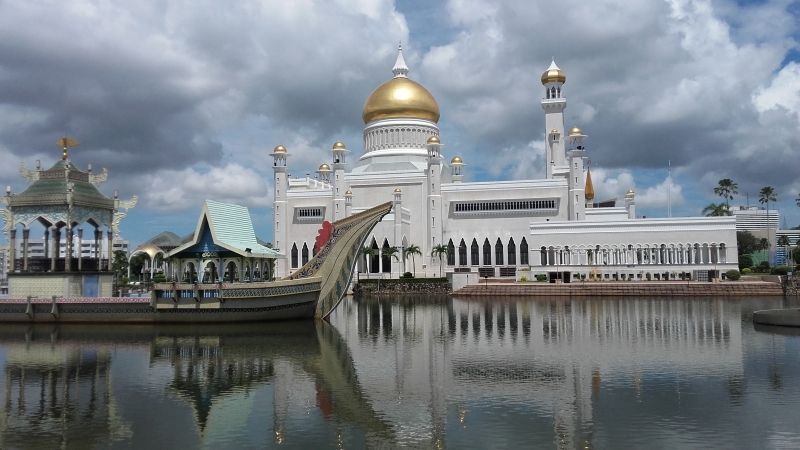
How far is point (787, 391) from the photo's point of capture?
A: 43.6 feet

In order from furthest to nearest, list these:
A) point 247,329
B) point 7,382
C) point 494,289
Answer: point 494,289 < point 247,329 < point 7,382

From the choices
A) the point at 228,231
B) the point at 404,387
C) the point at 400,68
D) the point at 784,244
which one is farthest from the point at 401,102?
the point at 784,244

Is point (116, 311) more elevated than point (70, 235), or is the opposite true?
point (70, 235)

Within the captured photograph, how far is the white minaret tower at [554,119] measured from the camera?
64500mm

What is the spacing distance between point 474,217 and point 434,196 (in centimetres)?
418

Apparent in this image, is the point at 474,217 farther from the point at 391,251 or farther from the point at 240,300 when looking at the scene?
the point at 240,300

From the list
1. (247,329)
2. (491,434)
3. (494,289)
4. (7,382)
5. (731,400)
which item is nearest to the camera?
(491,434)

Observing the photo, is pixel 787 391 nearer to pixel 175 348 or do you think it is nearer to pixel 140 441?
pixel 140 441

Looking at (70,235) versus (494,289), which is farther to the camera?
(494,289)

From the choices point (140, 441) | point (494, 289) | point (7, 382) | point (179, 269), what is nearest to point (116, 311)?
point (179, 269)

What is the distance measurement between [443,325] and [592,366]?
36.7ft

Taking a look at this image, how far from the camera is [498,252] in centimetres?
6084

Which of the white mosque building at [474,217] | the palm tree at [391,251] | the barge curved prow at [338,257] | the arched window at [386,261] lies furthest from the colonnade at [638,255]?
the barge curved prow at [338,257]

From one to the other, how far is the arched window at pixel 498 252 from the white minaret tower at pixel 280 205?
19.4 meters
